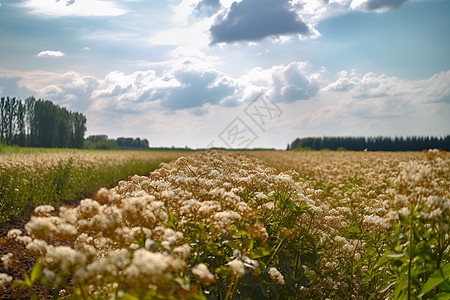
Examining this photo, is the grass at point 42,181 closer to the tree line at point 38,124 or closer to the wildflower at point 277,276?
the wildflower at point 277,276

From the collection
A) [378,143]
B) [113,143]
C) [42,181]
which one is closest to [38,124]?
[113,143]

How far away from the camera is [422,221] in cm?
283

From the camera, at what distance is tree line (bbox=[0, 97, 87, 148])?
78562 millimetres

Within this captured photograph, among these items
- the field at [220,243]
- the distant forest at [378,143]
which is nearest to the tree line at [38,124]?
the distant forest at [378,143]

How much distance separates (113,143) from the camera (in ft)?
372

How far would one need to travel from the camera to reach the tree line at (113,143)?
349 ft

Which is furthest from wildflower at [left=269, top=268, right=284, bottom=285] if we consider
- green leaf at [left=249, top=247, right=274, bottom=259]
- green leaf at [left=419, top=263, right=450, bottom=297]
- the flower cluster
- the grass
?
the grass

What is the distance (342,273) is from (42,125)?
8960 cm

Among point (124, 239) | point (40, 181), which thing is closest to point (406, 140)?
point (40, 181)

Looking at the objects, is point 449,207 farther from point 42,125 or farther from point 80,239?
point 42,125

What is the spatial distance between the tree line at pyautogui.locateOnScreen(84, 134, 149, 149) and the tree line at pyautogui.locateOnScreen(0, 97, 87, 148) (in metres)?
14.2

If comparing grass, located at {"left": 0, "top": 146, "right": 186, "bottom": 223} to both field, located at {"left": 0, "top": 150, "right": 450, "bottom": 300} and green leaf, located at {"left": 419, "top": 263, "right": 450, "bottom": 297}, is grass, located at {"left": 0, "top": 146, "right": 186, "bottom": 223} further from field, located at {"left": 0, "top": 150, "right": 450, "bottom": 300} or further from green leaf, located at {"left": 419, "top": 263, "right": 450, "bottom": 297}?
green leaf, located at {"left": 419, "top": 263, "right": 450, "bottom": 297}

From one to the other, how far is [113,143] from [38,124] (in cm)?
3207

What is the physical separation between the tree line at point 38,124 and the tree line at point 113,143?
46.7ft
